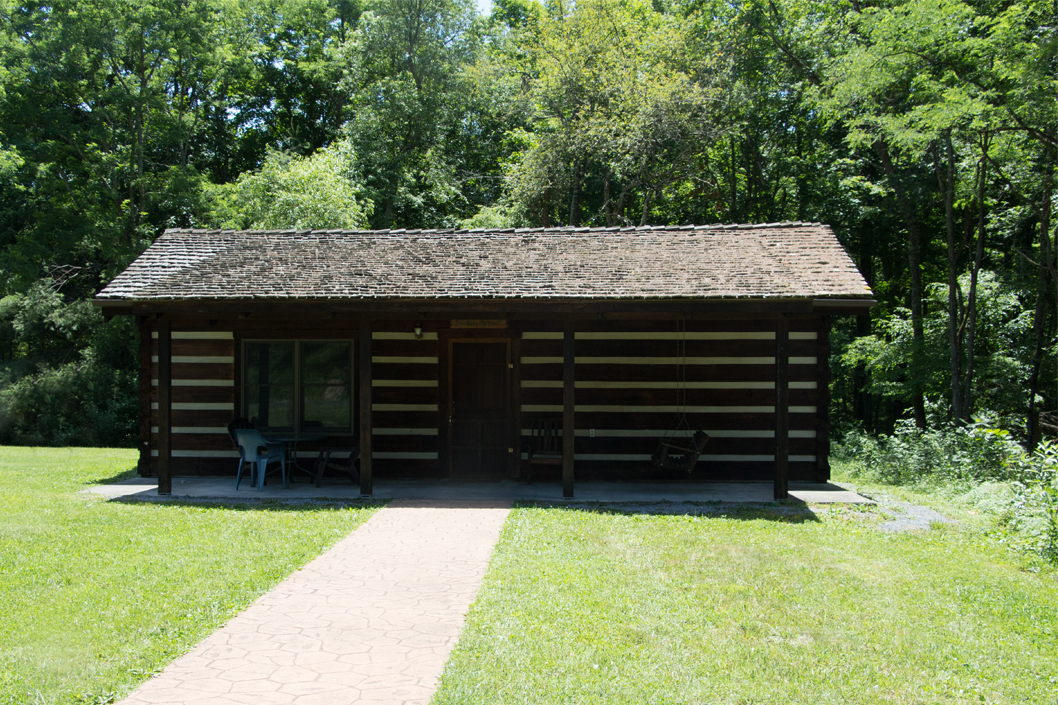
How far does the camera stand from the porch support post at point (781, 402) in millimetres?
10172

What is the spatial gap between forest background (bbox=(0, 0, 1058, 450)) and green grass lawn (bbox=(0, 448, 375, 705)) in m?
12.5

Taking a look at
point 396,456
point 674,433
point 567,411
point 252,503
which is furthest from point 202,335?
point 674,433

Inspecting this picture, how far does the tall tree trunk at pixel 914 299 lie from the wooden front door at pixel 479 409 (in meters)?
10.5

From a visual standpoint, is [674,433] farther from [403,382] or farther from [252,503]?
[252,503]

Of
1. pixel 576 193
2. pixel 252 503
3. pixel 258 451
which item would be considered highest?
pixel 576 193

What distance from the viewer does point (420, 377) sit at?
484 inches

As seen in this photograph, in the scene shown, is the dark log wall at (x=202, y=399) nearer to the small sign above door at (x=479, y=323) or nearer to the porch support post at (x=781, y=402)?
the small sign above door at (x=479, y=323)

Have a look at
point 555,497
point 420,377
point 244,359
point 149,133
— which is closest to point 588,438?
point 555,497

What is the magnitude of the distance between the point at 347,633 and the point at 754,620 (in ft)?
9.29

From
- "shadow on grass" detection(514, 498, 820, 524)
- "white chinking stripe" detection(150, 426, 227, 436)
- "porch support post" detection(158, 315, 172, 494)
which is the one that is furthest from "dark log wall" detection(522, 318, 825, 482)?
"porch support post" detection(158, 315, 172, 494)

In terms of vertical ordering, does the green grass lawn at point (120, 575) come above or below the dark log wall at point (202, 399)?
below

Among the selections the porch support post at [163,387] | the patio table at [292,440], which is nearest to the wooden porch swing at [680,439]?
the patio table at [292,440]

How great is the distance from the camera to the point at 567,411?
411 inches

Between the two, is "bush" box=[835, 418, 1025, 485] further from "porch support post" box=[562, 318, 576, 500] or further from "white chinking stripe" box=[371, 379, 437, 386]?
"white chinking stripe" box=[371, 379, 437, 386]
